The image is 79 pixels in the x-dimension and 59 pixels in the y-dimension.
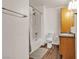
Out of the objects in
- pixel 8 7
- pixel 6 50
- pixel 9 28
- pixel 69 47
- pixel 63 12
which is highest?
pixel 63 12

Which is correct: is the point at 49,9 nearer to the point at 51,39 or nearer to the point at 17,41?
the point at 51,39

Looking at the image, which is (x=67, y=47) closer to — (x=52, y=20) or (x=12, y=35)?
(x=12, y=35)

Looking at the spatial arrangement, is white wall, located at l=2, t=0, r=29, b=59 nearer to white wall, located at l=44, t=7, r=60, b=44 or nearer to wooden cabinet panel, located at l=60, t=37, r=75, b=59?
wooden cabinet panel, located at l=60, t=37, r=75, b=59

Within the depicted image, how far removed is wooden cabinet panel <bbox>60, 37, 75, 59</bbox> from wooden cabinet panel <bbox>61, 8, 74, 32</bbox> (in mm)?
2422

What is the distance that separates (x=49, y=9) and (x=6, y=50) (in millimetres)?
6541

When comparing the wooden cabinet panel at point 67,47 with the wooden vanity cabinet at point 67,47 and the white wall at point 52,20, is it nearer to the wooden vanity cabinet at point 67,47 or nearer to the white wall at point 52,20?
the wooden vanity cabinet at point 67,47

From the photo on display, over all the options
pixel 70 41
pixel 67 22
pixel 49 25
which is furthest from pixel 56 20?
pixel 70 41

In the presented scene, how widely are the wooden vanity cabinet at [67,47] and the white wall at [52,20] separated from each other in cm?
324

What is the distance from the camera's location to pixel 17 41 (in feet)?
5.48

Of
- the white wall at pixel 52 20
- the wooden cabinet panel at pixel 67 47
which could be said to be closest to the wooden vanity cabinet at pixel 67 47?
the wooden cabinet panel at pixel 67 47

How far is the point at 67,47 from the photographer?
4.22 meters

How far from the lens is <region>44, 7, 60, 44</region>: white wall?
24.7 feet

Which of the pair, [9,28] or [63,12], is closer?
[9,28]

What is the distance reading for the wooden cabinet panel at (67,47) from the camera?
13.6ft
